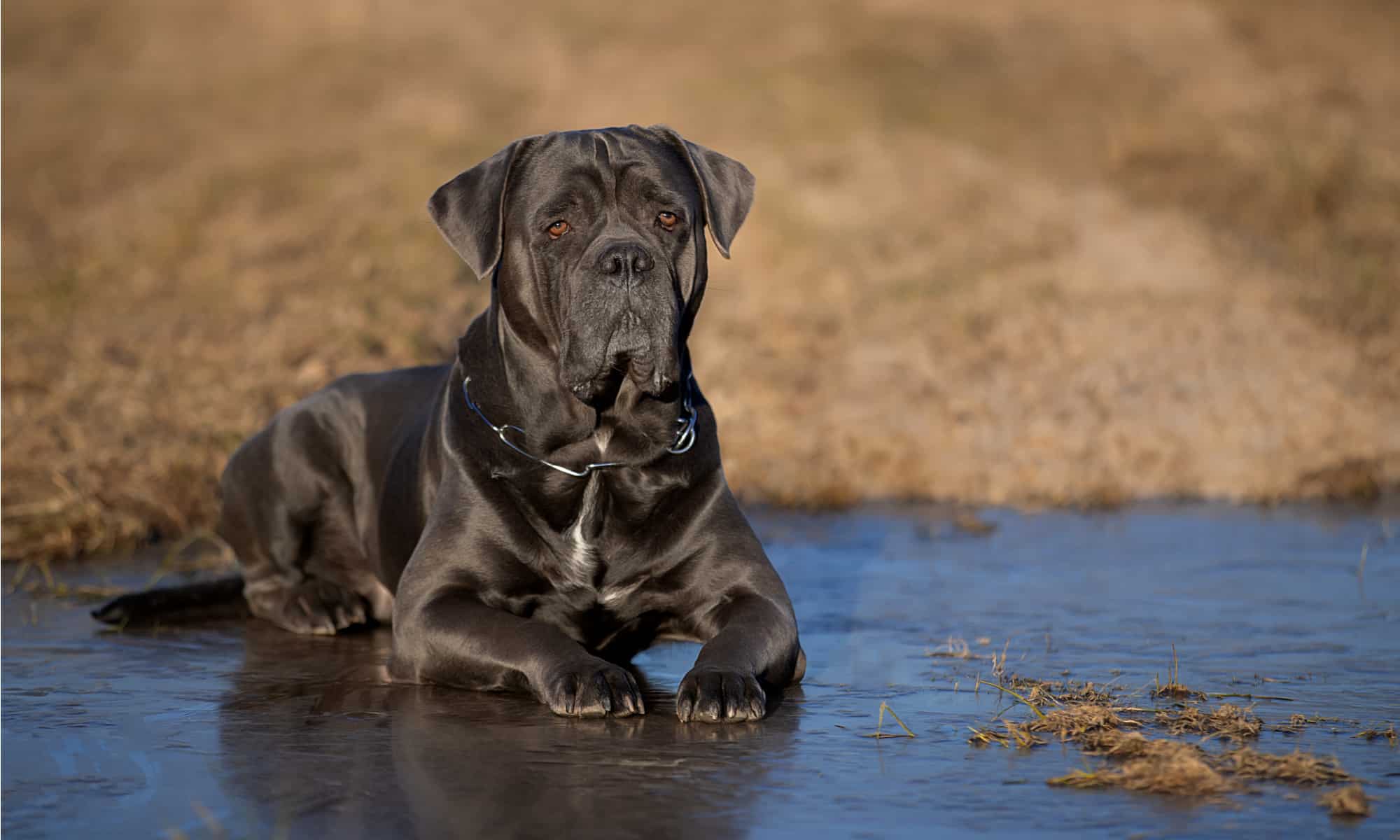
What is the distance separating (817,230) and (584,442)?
9987 millimetres

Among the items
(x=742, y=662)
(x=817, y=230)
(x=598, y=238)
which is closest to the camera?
(x=742, y=662)

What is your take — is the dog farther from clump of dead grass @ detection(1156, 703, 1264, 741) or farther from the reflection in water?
clump of dead grass @ detection(1156, 703, 1264, 741)

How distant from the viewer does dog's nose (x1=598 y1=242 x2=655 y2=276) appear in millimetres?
4906

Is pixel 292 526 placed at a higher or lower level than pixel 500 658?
higher

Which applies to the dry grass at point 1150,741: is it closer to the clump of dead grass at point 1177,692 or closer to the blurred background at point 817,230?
the clump of dead grass at point 1177,692

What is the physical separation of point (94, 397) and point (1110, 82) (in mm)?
12721

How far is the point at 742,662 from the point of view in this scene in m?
4.59

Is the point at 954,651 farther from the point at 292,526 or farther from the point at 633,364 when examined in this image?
the point at 292,526

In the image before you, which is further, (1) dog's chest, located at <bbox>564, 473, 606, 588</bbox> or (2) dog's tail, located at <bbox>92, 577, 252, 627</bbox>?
→ (2) dog's tail, located at <bbox>92, 577, 252, 627</bbox>

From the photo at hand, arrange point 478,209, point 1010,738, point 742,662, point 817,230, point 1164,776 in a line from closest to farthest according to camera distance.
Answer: point 1164,776 → point 1010,738 → point 742,662 → point 478,209 → point 817,230

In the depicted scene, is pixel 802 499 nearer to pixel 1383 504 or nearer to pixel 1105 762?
pixel 1383 504

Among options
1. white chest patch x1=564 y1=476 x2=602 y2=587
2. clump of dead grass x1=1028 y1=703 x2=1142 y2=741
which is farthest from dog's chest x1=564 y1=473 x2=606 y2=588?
clump of dead grass x1=1028 y1=703 x2=1142 y2=741

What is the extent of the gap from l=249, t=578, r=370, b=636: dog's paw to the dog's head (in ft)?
5.48

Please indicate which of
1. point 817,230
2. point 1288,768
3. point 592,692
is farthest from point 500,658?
point 817,230
